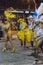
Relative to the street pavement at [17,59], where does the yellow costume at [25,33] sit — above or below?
above

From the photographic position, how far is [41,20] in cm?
1040

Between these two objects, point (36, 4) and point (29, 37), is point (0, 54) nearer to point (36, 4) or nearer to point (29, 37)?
point (29, 37)

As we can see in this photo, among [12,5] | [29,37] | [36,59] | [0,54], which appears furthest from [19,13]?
[36,59]

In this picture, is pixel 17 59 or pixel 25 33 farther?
pixel 25 33

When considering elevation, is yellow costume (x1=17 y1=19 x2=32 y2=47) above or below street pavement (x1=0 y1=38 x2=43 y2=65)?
above

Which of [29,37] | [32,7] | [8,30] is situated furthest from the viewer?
[32,7]

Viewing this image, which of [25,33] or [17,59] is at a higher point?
[25,33]

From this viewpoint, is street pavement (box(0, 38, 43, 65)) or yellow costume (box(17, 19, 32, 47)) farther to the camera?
yellow costume (box(17, 19, 32, 47))

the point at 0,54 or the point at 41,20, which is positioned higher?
the point at 41,20

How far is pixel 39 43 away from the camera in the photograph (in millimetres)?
10266

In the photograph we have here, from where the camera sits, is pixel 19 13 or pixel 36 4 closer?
pixel 19 13

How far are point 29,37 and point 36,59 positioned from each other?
14.2 feet

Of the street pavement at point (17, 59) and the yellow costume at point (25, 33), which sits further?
the yellow costume at point (25, 33)

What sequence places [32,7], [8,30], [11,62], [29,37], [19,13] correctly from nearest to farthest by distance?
1. [11,62]
2. [8,30]
3. [29,37]
4. [19,13]
5. [32,7]
